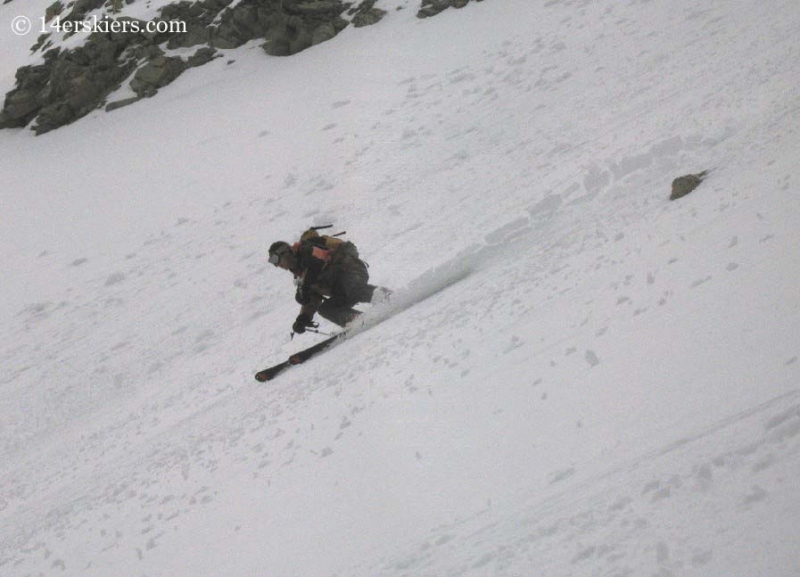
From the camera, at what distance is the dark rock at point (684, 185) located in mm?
6895

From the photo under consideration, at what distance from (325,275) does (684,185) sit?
146 inches

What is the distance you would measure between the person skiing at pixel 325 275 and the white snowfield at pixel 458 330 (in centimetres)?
52

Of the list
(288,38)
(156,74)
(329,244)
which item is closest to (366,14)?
(288,38)

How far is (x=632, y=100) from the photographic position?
471 inches

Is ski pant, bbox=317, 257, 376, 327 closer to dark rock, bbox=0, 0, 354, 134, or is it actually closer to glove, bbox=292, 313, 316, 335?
glove, bbox=292, 313, 316, 335

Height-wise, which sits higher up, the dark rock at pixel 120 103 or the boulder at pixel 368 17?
the boulder at pixel 368 17

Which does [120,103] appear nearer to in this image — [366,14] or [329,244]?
[366,14]

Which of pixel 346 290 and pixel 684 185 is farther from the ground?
pixel 684 185

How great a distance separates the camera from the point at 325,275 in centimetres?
814

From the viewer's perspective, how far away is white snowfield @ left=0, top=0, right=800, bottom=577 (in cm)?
338

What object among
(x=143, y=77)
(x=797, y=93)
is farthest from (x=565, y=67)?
(x=143, y=77)

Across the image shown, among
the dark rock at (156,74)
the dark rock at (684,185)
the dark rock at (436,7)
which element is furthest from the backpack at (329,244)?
the dark rock at (156,74)

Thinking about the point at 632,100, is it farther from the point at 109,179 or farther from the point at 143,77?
the point at 143,77

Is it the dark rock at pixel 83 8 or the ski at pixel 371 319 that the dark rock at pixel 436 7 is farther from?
the ski at pixel 371 319
